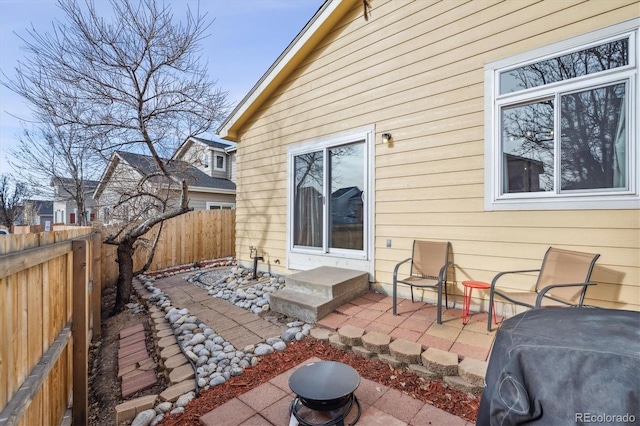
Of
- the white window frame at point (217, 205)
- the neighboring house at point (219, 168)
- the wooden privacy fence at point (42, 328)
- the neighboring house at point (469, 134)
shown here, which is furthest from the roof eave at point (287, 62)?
the neighboring house at point (219, 168)

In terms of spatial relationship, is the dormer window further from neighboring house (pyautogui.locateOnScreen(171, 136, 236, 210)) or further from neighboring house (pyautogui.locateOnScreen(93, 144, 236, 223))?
neighboring house (pyautogui.locateOnScreen(93, 144, 236, 223))

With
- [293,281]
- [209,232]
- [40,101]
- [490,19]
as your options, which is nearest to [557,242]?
[490,19]

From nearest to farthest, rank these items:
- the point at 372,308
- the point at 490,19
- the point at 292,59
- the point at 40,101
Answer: the point at 490,19 → the point at 372,308 → the point at 40,101 → the point at 292,59

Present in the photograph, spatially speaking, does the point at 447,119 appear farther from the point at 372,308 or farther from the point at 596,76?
the point at 372,308

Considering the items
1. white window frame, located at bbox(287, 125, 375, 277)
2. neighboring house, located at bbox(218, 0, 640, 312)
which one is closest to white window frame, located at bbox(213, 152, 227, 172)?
neighboring house, located at bbox(218, 0, 640, 312)

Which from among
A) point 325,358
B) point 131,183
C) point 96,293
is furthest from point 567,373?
point 131,183

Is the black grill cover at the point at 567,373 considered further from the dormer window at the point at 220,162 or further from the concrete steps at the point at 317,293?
the dormer window at the point at 220,162

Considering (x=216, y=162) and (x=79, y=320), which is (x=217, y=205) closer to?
(x=216, y=162)

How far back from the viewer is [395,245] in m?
4.09

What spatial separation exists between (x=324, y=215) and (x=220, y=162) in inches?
439

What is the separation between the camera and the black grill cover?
85cm

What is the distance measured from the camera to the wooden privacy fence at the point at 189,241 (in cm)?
701

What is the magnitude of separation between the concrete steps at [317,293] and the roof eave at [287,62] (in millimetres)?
3908

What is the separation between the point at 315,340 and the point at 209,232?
265 inches
